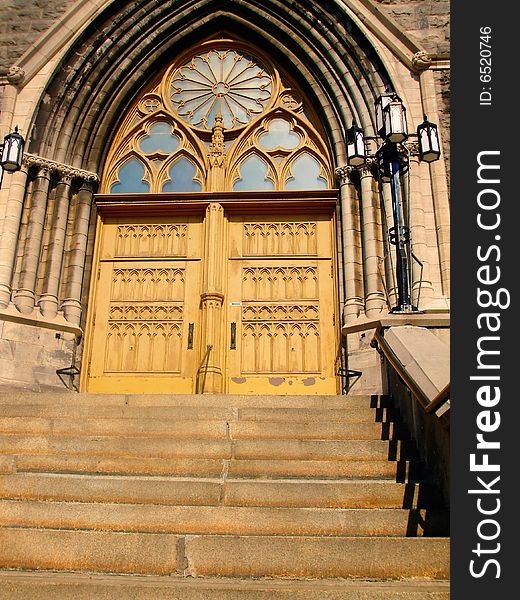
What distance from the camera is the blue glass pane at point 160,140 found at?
415 inches

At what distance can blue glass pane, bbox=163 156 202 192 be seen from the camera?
1020 centimetres

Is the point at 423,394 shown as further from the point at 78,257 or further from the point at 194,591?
the point at 78,257

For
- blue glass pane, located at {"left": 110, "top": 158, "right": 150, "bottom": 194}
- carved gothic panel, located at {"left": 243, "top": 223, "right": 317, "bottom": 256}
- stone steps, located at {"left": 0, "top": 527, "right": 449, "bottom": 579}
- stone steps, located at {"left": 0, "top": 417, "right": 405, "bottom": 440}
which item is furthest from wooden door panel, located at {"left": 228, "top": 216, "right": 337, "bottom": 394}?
stone steps, located at {"left": 0, "top": 527, "right": 449, "bottom": 579}

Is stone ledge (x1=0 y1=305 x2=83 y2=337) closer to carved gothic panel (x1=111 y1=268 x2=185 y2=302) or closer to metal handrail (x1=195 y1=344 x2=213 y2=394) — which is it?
carved gothic panel (x1=111 y1=268 x2=185 y2=302)

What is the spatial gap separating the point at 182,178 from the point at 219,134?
100cm

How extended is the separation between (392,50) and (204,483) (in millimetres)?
7892

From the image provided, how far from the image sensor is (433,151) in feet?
21.1

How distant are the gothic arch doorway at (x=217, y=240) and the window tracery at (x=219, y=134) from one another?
2 cm

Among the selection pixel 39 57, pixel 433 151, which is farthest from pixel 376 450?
pixel 39 57

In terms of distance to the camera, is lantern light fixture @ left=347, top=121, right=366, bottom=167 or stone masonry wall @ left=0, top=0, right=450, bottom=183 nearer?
lantern light fixture @ left=347, top=121, right=366, bottom=167

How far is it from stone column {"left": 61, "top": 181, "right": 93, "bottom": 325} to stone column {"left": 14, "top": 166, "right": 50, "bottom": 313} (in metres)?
0.49

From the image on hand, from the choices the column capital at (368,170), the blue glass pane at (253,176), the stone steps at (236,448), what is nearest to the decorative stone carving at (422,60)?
the column capital at (368,170)

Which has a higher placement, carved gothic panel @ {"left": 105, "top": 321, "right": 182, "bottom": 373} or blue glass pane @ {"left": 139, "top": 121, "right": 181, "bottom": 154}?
blue glass pane @ {"left": 139, "top": 121, "right": 181, "bottom": 154}

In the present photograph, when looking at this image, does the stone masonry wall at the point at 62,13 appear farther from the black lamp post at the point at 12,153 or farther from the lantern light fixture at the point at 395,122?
the lantern light fixture at the point at 395,122
